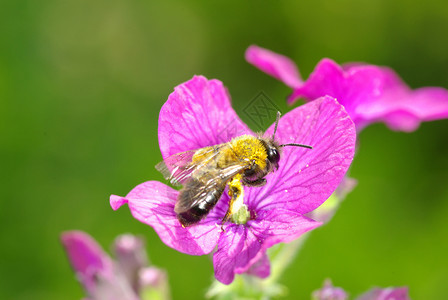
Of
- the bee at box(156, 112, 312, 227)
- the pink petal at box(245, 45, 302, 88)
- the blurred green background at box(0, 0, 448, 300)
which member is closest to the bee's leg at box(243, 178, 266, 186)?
the bee at box(156, 112, 312, 227)

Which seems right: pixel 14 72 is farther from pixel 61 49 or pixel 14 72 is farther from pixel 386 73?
pixel 386 73

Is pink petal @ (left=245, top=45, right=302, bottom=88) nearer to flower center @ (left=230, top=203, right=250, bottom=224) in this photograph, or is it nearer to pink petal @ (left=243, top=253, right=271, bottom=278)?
flower center @ (left=230, top=203, right=250, bottom=224)

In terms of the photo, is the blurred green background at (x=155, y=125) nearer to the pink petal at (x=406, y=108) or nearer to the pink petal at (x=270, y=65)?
the pink petal at (x=406, y=108)

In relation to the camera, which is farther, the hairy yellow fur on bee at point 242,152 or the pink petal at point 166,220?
the hairy yellow fur on bee at point 242,152

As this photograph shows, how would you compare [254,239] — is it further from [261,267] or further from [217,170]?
[217,170]

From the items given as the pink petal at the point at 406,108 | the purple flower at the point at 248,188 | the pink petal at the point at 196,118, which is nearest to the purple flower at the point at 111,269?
the purple flower at the point at 248,188

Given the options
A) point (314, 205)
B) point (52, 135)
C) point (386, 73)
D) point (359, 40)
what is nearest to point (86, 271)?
point (314, 205)

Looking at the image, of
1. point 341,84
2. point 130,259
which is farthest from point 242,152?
point 130,259
